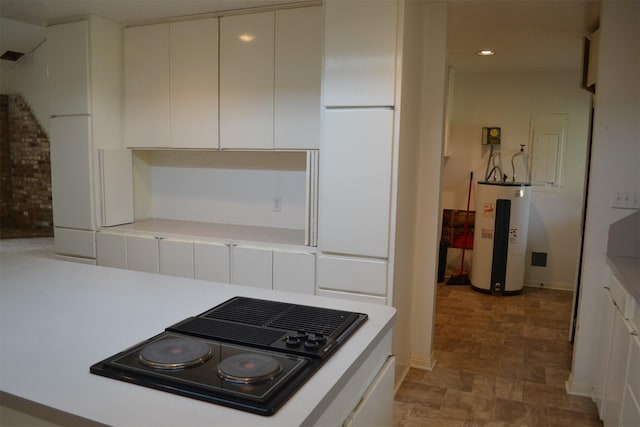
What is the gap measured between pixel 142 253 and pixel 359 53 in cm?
203

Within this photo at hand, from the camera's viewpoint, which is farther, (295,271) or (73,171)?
(73,171)

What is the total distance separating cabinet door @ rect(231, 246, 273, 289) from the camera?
10.0 feet

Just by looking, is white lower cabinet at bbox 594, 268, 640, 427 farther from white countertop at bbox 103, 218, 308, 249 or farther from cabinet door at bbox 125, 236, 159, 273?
cabinet door at bbox 125, 236, 159, 273

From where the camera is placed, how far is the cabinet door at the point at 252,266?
10.0ft

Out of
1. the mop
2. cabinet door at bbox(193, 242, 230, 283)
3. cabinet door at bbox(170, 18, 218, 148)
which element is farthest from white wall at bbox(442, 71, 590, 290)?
cabinet door at bbox(193, 242, 230, 283)

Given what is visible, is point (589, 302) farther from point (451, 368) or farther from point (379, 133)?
point (379, 133)

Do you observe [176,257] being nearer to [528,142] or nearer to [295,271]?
[295,271]

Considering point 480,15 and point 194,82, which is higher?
point 480,15

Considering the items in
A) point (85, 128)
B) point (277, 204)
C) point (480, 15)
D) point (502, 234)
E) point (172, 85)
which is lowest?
point (502, 234)

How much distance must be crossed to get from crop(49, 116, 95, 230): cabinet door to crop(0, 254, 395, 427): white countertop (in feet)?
4.75

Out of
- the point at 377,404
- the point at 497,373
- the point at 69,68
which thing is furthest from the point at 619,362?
the point at 69,68

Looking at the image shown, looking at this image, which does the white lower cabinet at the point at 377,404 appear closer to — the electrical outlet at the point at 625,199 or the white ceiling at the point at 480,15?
the electrical outlet at the point at 625,199

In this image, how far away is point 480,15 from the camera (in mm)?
3205

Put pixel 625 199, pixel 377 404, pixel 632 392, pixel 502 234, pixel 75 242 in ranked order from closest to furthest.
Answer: pixel 377 404 < pixel 632 392 < pixel 625 199 < pixel 75 242 < pixel 502 234
